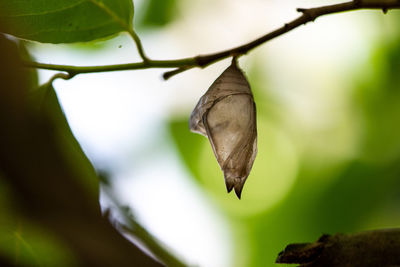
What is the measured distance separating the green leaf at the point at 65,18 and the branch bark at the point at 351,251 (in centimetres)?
90

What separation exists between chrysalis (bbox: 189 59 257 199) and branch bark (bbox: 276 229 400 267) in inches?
13.4

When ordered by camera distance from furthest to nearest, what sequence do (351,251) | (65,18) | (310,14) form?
(65,18)
(310,14)
(351,251)

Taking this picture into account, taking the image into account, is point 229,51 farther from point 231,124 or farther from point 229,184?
point 229,184

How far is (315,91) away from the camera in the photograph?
4367 millimetres

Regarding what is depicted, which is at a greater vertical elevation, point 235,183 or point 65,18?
point 65,18

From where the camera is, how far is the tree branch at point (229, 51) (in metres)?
1.29

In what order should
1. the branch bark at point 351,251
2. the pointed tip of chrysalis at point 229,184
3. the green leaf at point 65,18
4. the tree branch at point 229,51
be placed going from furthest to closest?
the green leaf at point 65,18
the pointed tip of chrysalis at point 229,184
the tree branch at point 229,51
the branch bark at point 351,251

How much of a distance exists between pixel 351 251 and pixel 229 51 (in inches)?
24.2

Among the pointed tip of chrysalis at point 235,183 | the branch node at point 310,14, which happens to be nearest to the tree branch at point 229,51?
the branch node at point 310,14

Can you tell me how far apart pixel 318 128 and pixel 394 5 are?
2860 mm

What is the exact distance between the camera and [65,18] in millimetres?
1582

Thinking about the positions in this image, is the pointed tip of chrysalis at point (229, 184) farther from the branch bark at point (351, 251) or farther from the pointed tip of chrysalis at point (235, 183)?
the branch bark at point (351, 251)

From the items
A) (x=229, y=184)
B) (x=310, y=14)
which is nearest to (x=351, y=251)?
(x=229, y=184)

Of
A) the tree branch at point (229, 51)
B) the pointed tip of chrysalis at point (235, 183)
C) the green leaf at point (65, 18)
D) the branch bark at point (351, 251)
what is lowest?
the branch bark at point (351, 251)
